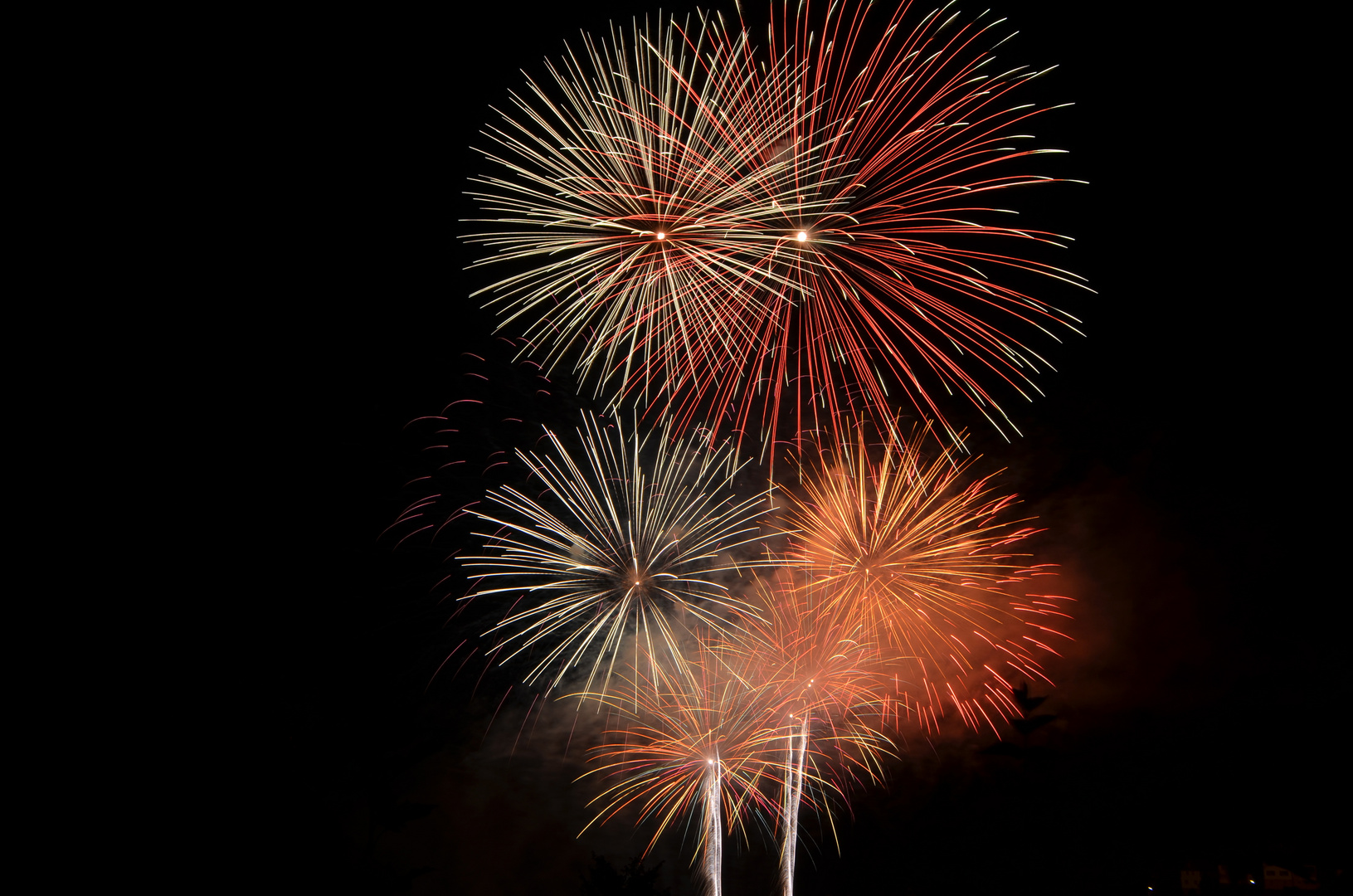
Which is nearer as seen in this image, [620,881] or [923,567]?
[923,567]

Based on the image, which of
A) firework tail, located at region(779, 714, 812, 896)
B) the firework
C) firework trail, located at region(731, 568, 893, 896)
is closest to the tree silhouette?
firework tail, located at region(779, 714, 812, 896)

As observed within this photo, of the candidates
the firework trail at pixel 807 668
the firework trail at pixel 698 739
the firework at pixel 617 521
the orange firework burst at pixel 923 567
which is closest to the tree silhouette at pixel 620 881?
the firework trail at pixel 698 739

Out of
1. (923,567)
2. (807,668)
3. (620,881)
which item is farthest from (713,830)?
(923,567)

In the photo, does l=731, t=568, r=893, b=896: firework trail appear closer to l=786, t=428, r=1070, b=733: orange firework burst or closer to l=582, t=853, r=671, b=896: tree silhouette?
l=786, t=428, r=1070, b=733: orange firework burst

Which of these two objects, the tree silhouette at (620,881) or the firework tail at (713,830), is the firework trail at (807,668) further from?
the tree silhouette at (620,881)

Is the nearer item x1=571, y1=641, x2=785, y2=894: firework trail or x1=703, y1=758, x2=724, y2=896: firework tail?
x1=571, y1=641, x2=785, y2=894: firework trail

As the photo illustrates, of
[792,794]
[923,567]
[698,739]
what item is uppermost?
[923,567]

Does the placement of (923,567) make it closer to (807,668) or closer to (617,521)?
(807,668)

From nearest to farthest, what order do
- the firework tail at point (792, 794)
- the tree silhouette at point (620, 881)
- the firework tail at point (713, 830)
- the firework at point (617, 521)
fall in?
1. the firework at point (617, 521)
2. the tree silhouette at point (620, 881)
3. the firework tail at point (792, 794)
4. the firework tail at point (713, 830)
